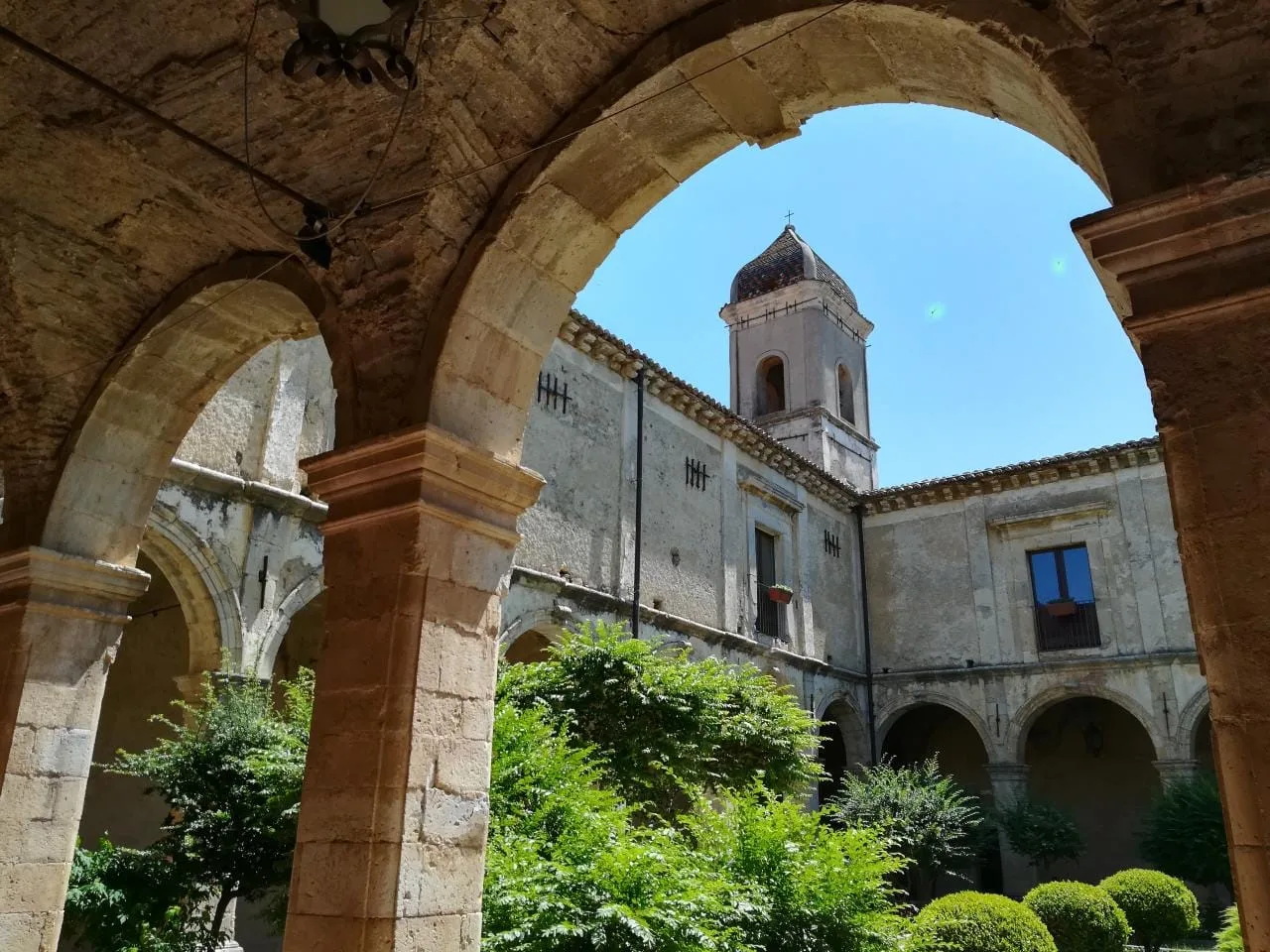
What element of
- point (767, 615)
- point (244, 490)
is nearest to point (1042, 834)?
point (767, 615)

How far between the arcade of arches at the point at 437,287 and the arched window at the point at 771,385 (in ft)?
62.7

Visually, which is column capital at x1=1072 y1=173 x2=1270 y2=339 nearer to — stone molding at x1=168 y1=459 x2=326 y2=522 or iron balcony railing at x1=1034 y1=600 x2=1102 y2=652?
stone molding at x1=168 y1=459 x2=326 y2=522

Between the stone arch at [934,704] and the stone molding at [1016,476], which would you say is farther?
the stone arch at [934,704]

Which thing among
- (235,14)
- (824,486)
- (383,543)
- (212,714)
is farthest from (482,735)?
(824,486)

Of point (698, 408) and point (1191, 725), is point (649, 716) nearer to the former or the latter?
point (698, 408)

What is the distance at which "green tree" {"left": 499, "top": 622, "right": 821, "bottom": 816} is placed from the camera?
360 inches

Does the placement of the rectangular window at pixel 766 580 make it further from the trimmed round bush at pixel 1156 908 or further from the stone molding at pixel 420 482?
the stone molding at pixel 420 482

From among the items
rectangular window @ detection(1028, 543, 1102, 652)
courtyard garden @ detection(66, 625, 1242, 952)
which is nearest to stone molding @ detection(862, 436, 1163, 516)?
rectangular window @ detection(1028, 543, 1102, 652)

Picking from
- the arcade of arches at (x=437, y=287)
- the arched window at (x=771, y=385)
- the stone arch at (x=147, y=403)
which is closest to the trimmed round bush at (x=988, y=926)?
the arcade of arches at (x=437, y=287)

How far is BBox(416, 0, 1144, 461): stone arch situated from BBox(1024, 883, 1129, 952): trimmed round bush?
9.30m

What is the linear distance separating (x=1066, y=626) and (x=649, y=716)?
11439 millimetres

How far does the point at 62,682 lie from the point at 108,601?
464mm

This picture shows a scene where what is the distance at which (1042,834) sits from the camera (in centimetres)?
1567

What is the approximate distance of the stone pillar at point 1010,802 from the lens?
647 inches
